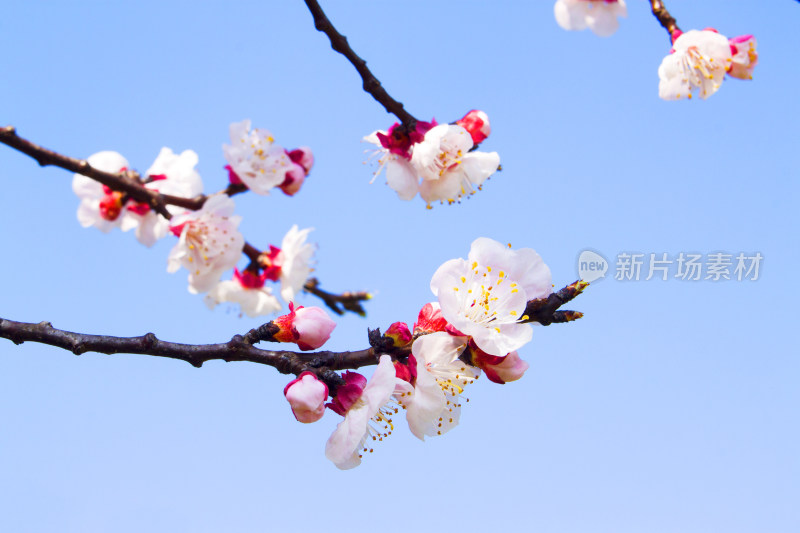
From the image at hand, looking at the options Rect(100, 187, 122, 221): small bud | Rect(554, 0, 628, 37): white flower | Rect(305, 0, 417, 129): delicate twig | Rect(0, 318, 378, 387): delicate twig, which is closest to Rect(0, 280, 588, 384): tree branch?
Rect(0, 318, 378, 387): delicate twig

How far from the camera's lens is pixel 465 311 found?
150 centimetres

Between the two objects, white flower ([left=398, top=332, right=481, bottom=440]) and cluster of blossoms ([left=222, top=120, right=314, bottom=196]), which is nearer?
white flower ([left=398, top=332, right=481, bottom=440])

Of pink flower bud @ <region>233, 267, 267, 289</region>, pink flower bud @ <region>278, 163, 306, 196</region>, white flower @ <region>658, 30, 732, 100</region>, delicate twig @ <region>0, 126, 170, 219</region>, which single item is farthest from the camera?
pink flower bud @ <region>233, 267, 267, 289</region>

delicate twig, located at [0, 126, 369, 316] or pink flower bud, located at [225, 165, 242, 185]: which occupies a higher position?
pink flower bud, located at [225, 165, 242, 185]

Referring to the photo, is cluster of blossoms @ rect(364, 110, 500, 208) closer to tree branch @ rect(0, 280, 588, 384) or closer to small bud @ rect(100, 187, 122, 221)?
tree branch @ rect(0, 280, 588, 384)

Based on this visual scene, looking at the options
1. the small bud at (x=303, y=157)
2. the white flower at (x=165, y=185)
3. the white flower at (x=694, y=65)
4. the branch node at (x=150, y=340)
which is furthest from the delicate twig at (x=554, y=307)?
the white flower at (x=165, y=185)

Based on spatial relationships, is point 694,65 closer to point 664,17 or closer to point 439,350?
point 664,17

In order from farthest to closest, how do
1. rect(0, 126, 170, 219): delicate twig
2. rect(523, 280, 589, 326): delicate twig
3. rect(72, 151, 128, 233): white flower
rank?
rect(72, 151, 128, 233): white flower < rect(0, 126, 170, 219): delicate twig < rect(523, 280, 589, 326): delicate twig

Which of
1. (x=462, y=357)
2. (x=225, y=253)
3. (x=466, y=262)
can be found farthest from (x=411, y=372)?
(x=225, y=253)

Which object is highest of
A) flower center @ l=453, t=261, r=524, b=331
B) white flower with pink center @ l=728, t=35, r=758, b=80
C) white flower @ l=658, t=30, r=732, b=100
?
white flower with pink center @ l=728, t=35, r=758, b=80

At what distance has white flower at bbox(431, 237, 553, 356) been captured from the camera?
4.67 feet

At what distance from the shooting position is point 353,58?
7.37 ft

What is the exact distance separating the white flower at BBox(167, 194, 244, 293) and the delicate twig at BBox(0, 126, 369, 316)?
0.07m

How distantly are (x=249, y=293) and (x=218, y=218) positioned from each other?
0.76 metres
